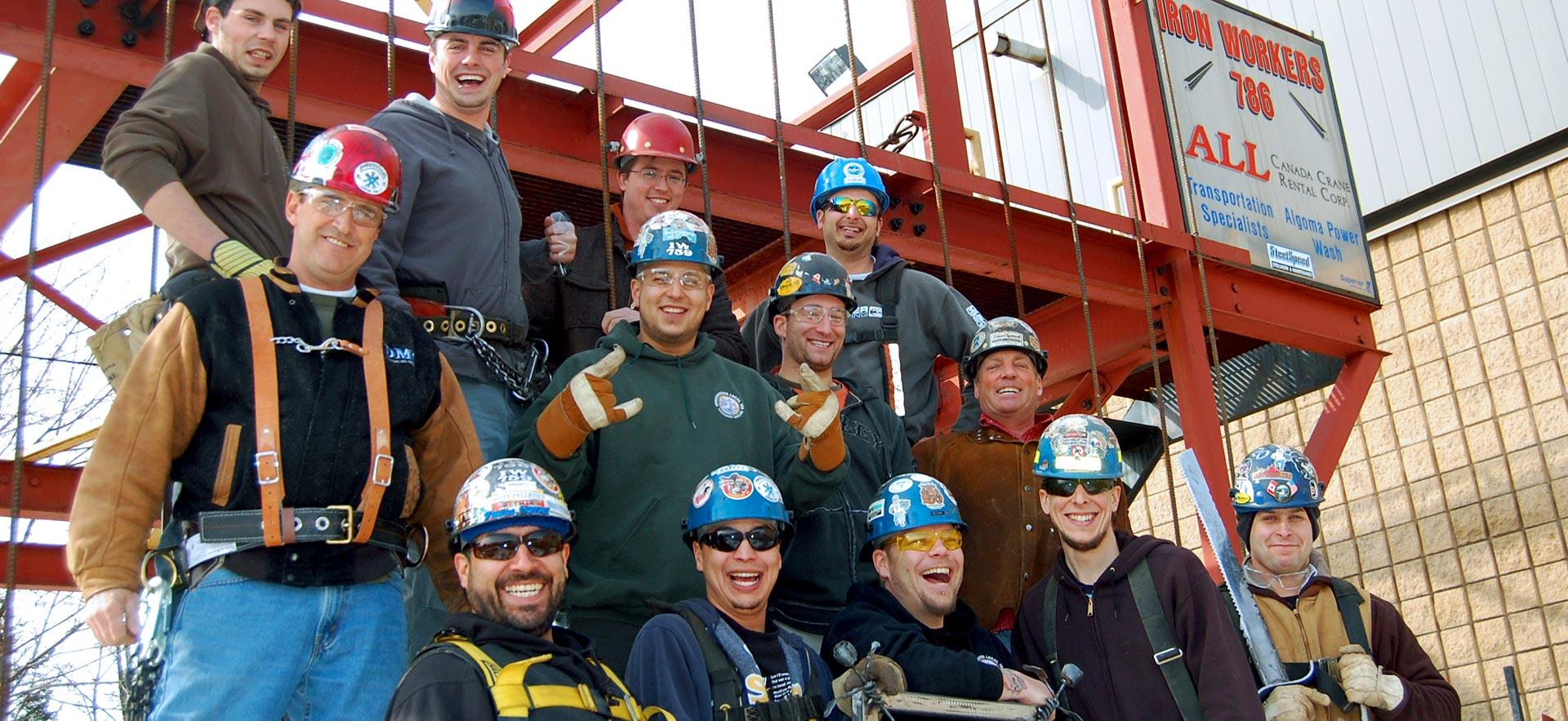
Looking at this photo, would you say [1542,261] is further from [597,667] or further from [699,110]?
[597,667]

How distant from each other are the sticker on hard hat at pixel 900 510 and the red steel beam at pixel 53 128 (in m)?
3.70

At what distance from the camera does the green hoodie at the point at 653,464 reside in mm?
4488

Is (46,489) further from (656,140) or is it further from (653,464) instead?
(653,464)

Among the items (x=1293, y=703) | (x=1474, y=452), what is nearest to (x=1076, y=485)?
(x=1293, y=703)

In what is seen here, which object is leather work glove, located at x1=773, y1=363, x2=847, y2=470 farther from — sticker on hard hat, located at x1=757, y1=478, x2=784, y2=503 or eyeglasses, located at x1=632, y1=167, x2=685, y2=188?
eyeglasses, located at x1=632, y1=167, x2=685, y2=188

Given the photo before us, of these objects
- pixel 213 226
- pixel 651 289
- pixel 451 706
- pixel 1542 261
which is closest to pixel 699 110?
pixel 651 289

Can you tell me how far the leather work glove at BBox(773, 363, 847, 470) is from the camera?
4641mm

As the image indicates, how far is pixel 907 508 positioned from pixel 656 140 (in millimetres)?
1933

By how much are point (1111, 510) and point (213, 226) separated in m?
3.09

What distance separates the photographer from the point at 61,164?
6621 millimetres

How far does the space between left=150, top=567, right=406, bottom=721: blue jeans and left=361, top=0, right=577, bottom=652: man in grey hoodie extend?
0.67 meters

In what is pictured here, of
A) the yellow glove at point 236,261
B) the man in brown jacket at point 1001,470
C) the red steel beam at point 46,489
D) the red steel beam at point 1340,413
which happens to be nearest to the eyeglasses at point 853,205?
the man in brown jacket at point 1001,470

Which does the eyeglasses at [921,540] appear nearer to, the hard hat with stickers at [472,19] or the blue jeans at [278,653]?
the blue jeans at [278,653]

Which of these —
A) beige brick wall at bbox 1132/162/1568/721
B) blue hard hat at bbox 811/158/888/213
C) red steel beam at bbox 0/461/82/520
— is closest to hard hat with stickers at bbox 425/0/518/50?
blue hard hat at bbox 811/158/888/213
